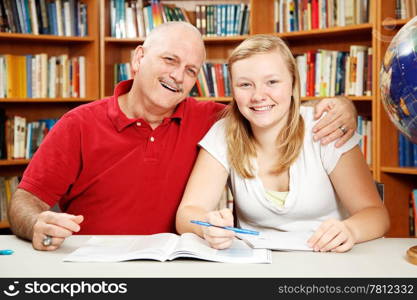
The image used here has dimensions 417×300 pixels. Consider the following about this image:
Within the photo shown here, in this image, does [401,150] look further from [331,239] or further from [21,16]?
[21,16]

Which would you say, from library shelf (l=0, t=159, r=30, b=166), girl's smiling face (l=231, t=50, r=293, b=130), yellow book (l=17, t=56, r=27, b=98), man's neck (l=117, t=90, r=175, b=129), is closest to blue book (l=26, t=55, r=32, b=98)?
yellow book (l=17, t=56, r=27, b=98)

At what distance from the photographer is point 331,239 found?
4.68ft

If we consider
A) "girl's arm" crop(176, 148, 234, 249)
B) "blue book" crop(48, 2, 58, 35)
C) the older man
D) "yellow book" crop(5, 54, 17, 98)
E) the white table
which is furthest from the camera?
"blue book" crop(48, 2, 58, 35)

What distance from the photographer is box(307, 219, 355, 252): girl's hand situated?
1.42 metres

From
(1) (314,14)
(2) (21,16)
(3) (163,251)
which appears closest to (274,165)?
(3) (163,251)

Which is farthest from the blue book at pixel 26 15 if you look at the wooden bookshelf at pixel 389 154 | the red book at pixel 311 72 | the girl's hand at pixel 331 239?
the girl's hand at pixel 331 239

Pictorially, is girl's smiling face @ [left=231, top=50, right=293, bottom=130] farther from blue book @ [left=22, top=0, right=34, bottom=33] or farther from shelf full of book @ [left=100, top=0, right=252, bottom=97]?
blue book @ [left=22, top=0, right=34, bottom=33]

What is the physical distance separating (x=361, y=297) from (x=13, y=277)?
70 centimetres

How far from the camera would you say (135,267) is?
1.27 meters

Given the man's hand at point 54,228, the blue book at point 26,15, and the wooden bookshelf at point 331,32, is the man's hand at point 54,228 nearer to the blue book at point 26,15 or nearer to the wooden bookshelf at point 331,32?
the wooden bookshelf at point 331,32

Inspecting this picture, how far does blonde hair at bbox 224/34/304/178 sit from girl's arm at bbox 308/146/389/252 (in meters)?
0.16

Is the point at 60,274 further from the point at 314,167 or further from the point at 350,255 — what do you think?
the point at 314,167

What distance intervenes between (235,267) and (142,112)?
37.7 inches

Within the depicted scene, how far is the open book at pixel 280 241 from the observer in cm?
144
